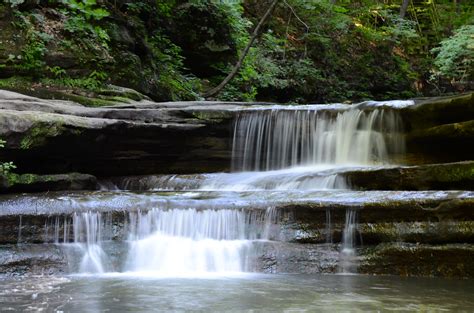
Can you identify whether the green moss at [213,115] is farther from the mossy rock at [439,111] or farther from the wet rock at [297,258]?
the wet rock at [297,258]

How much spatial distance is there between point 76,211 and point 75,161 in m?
2.68

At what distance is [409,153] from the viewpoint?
9.72m

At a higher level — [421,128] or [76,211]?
[421,128]

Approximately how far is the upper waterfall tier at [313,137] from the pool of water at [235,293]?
4410 mm

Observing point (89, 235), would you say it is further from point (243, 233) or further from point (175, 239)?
point (243, 233)

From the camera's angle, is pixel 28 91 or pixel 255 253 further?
pixel 28 91

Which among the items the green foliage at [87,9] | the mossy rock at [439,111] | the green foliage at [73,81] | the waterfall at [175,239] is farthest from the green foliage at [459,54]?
the waterfall at [175,239]

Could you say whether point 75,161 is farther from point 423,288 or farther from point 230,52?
point 230,52

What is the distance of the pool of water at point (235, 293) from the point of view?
Answer: 4211 mm

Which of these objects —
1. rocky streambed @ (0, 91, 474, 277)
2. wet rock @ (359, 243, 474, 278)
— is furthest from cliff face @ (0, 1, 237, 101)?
wet rock @ (359, 243, 474, 278)

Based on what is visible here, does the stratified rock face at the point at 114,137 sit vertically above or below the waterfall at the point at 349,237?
above

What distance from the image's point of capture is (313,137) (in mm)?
10266

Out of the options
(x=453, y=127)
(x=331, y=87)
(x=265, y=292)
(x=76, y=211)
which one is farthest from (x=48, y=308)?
(x=331, y=87)

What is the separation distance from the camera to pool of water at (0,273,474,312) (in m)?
4.21
